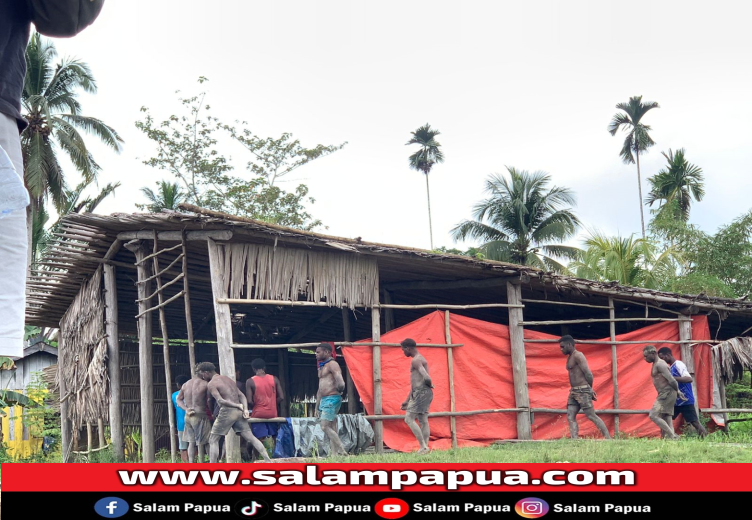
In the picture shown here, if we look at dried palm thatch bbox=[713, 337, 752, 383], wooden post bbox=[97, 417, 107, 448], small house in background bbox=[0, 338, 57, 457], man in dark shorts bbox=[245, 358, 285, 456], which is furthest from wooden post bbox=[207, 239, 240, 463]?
small house in background bbox=[0, 338, 57, 457]

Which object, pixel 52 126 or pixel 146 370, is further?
pixel 52 126

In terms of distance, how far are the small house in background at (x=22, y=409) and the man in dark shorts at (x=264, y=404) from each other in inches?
351

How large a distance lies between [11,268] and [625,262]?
2234cm

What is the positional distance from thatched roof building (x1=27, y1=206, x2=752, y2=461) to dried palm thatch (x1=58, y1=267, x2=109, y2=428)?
0.10 ft

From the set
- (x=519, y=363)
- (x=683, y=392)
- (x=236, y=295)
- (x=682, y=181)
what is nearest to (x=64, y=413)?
(x=236, y=295)

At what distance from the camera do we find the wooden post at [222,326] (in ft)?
33.4

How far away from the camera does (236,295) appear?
10.6 metres

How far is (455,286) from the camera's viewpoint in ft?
45.0

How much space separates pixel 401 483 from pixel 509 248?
89.7ft
